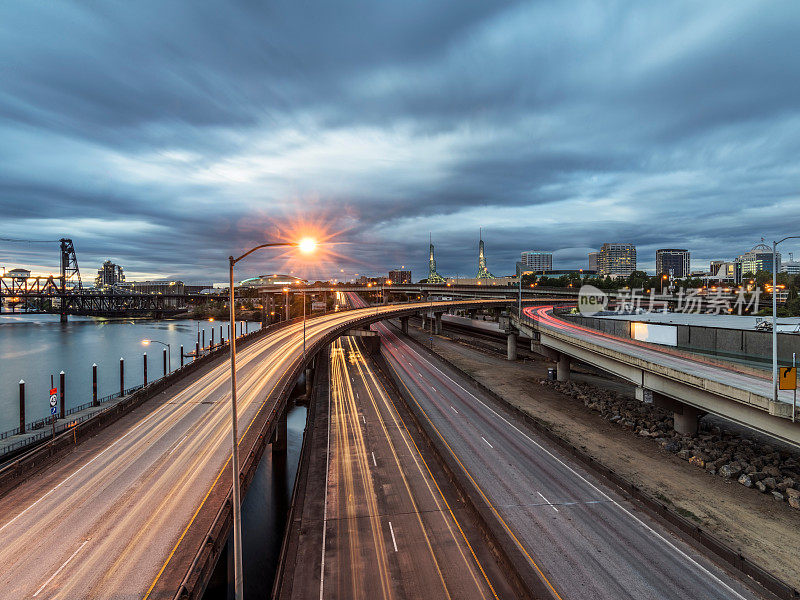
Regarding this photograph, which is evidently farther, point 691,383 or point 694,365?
point 694,365

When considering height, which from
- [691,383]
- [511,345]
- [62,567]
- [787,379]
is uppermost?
[787,379]

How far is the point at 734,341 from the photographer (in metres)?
35.3

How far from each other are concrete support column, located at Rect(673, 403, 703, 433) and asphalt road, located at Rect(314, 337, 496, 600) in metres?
24.1

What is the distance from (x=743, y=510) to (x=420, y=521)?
1964 cm

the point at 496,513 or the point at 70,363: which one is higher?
the point at 496,513

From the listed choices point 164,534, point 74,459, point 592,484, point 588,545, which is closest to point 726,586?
point 588,545

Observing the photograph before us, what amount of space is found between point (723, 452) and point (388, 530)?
92.7 feet

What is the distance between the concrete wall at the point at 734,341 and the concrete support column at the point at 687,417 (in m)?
5.45

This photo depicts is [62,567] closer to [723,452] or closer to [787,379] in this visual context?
[787,379]

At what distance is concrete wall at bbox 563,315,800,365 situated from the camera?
96.5ft

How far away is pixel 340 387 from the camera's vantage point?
2037 inches

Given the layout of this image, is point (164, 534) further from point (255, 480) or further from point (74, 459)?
point (255, 480)

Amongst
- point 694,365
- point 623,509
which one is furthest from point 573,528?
point 694,365

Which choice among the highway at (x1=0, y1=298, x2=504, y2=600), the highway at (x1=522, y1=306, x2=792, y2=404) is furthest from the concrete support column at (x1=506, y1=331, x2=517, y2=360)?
the highway at (x1=0, y1=298, x2=504, y2=600)
